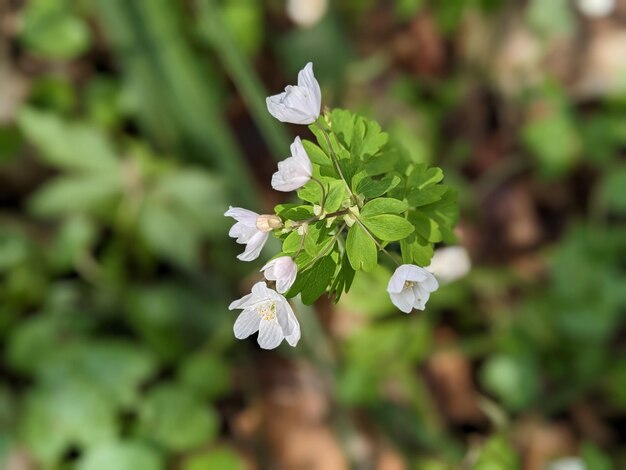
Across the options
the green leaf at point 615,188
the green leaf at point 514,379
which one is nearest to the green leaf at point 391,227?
the green leaf at point 514,379

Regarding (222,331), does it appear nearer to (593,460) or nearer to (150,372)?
(150,372)

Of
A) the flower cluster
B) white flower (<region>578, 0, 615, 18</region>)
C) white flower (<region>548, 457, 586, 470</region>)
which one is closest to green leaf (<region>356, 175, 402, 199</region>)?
the flower cluster

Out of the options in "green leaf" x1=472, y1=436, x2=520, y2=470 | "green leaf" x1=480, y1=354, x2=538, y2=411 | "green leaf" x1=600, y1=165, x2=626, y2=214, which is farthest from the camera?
"green leaf" x1=600, y1=165, x2=626, y2=214

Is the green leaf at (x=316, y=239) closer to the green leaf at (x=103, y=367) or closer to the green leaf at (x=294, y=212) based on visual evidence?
the green leaf at (x=294, y=212)

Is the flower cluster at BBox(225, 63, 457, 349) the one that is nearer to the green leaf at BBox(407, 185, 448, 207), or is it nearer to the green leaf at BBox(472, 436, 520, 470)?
the green leaf at BBox(407, 185, 448, 207)

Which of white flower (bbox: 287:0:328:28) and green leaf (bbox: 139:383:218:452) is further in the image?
white flower (bbox: 287:0:328:28)

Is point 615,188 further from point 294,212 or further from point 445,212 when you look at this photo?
point 294,212
